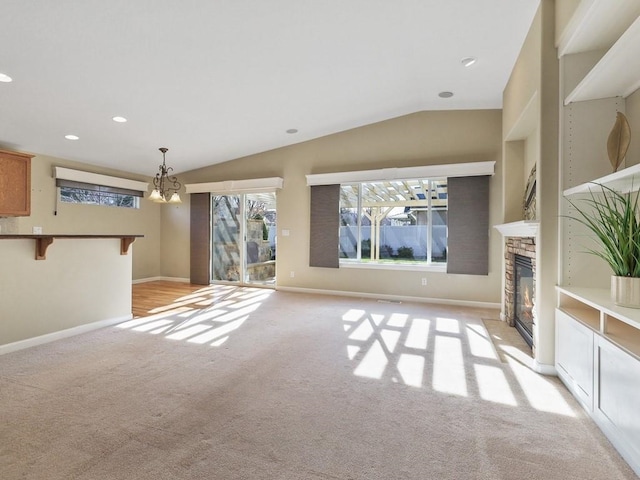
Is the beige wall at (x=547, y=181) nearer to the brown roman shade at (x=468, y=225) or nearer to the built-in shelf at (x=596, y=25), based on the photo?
the built-in shelf at (x=596, y=25)

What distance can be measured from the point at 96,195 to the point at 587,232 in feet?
25.4

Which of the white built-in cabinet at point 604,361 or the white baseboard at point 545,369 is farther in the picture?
the white baseboard at point 545,369

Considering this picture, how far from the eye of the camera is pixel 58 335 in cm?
345

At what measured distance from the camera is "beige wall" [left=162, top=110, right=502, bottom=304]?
507 centimetres

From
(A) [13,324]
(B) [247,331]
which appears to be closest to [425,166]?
(B) [247,331]

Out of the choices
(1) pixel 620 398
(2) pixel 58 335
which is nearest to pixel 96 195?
(2) pixel 58 335

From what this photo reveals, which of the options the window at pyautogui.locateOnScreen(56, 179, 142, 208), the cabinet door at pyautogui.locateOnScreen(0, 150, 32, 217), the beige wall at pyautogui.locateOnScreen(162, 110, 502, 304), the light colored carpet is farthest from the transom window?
the light colored carpet

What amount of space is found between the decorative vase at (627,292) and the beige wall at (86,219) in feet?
24.9

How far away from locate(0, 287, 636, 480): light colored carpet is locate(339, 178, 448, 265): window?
7.06 ft

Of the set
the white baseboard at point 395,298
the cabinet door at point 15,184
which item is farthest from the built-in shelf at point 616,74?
the cabinet door at point 15,184

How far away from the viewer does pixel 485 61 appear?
12.2 ft

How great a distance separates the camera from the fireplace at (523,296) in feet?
11.2

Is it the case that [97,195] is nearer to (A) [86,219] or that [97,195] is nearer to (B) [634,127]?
(A) [86,219]

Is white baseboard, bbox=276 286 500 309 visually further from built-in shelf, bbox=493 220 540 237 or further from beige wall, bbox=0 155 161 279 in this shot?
beige wall, bbox=0 155 161 279
